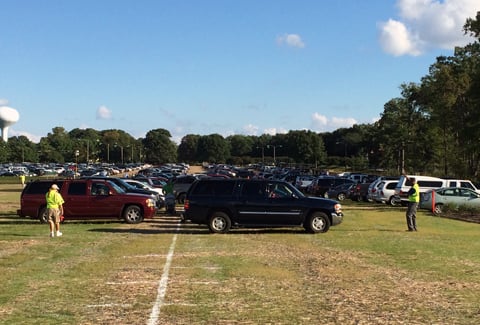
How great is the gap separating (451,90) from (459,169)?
8736 millimetres

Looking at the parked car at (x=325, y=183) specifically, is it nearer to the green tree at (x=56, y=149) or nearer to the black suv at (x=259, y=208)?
the black suv at (x=259, y=208)

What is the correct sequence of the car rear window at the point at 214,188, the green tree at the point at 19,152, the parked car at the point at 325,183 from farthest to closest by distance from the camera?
the green tree at the point at 19,152 < the parked car at the point at 325,183 < the car rear window at the point at 214,188

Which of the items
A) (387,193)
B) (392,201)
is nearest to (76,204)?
(387,193)

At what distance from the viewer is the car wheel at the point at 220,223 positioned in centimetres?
1869

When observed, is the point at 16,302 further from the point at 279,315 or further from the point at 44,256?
the point at 44,256

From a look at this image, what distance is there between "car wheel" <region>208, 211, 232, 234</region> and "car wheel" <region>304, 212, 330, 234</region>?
8.40 feet

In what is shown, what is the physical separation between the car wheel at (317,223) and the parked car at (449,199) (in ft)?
41.5

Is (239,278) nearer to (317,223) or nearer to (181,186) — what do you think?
(317,223)

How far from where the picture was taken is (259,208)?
1866 centimetres

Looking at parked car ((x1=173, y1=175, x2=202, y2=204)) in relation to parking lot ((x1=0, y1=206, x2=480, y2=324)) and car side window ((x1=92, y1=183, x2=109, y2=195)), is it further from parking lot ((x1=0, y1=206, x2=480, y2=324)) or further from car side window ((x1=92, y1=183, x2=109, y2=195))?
parking lot ((x1=0, y1=206, x2=480, y2=324))

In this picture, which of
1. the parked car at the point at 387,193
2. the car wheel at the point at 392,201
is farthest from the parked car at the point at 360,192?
the car wheel at the point at 392,201

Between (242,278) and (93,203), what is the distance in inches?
516

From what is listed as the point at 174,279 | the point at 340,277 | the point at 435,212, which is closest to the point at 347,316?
the point at 340,277

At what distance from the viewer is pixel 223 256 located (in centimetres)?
1315
